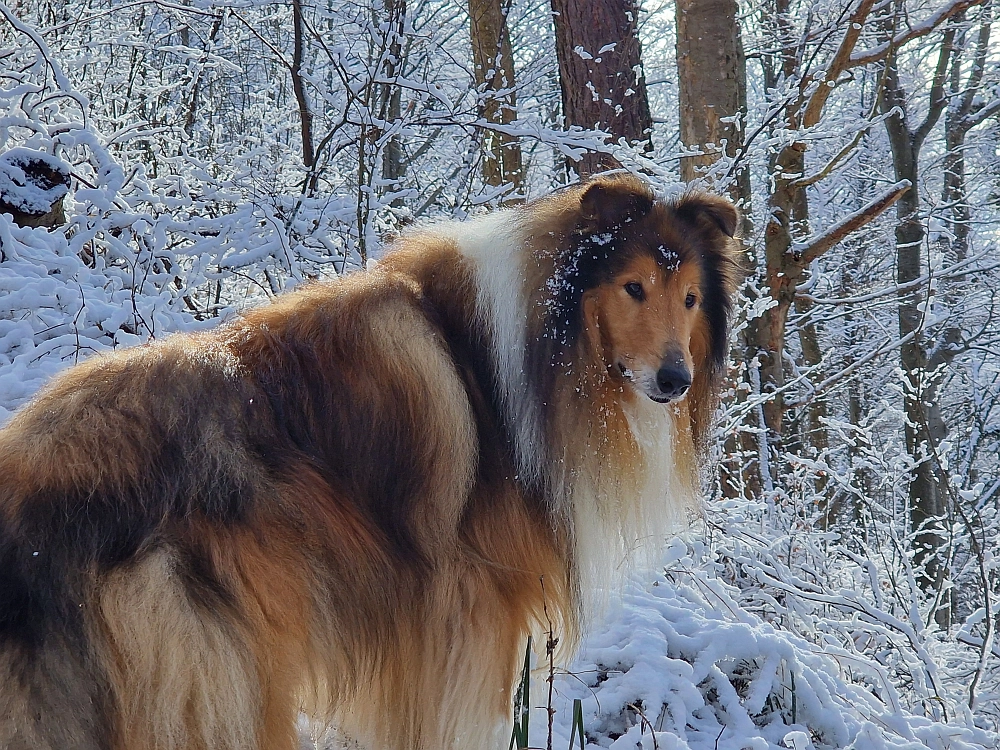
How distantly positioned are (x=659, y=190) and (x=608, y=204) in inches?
32.0

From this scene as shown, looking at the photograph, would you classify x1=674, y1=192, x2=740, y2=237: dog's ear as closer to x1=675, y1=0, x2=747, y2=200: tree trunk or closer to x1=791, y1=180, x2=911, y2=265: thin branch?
x1=675, y1=0, x2=747, y2=200: tree trunk

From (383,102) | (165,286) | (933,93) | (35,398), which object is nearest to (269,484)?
(35,398)

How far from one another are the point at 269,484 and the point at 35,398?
746mm

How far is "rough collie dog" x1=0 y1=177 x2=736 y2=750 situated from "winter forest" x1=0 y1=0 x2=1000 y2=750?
19.4 inches

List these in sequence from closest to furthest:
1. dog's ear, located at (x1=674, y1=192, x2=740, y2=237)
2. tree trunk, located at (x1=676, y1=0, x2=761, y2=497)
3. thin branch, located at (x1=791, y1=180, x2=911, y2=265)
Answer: dog's ear, located at (x1=674, y1=192, x2=740, y2=237)
tree trunk, located at (x1=676, y1=0, x2=761, y2=497)
thin branch, located at (x1=791, y1=180, x2=911, y2=265)

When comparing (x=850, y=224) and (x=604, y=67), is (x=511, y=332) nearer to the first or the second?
(x=604, y=67)

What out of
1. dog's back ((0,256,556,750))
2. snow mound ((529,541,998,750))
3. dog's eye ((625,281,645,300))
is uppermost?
dog's eye ((625,281,645,300))

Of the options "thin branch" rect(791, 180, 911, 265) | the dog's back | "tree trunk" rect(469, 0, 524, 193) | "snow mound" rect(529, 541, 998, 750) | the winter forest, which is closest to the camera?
the dog's back

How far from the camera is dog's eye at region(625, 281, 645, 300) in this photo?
3055 millimetres

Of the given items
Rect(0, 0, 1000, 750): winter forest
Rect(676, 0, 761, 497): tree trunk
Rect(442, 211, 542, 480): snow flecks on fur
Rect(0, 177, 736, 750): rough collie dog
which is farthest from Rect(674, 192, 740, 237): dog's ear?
Rect(676, 0, 761, 497): tree trunk

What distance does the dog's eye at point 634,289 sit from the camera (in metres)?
3.05

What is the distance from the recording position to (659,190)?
3844mm

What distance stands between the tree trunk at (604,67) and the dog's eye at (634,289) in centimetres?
347

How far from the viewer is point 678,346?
301 centimetres
